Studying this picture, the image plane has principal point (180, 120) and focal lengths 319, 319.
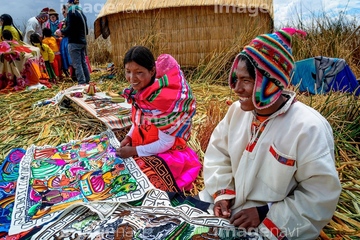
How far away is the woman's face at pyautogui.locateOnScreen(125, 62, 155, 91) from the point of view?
6.55ft

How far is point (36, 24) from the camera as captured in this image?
7.29 meters

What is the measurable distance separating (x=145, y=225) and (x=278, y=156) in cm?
69

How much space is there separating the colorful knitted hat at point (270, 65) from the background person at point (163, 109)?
0.82 m

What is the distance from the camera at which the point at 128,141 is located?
232 cm

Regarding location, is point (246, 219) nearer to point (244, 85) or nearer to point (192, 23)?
point (244, 85)

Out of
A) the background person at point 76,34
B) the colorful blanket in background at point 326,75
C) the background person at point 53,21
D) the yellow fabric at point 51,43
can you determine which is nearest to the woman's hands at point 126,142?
the colorful blanket in background at point 326,75

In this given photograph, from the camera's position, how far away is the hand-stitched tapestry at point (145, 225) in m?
1.41

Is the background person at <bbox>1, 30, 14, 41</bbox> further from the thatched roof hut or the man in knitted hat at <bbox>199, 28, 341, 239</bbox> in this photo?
the man in knitted hat at <bbox>199, 28, 341, 239</bbox>

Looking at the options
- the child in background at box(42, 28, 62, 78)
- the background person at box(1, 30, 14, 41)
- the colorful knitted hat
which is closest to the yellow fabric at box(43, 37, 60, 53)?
the child in background at box(42, 28, 62, 78)

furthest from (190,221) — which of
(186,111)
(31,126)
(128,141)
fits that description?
(31,126)

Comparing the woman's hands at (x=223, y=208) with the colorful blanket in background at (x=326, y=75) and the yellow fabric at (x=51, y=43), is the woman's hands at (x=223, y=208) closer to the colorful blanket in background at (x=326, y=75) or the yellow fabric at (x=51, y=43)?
the colorful blanket in background at (x=326, y=75)

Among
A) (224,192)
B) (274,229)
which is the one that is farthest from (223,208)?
(274,229)

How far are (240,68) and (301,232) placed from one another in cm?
72

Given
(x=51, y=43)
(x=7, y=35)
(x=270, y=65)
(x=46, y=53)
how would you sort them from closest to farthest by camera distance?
(x=270, y=65), (x=7, y=35), (x=46, y=53), (x=51, y=43)
